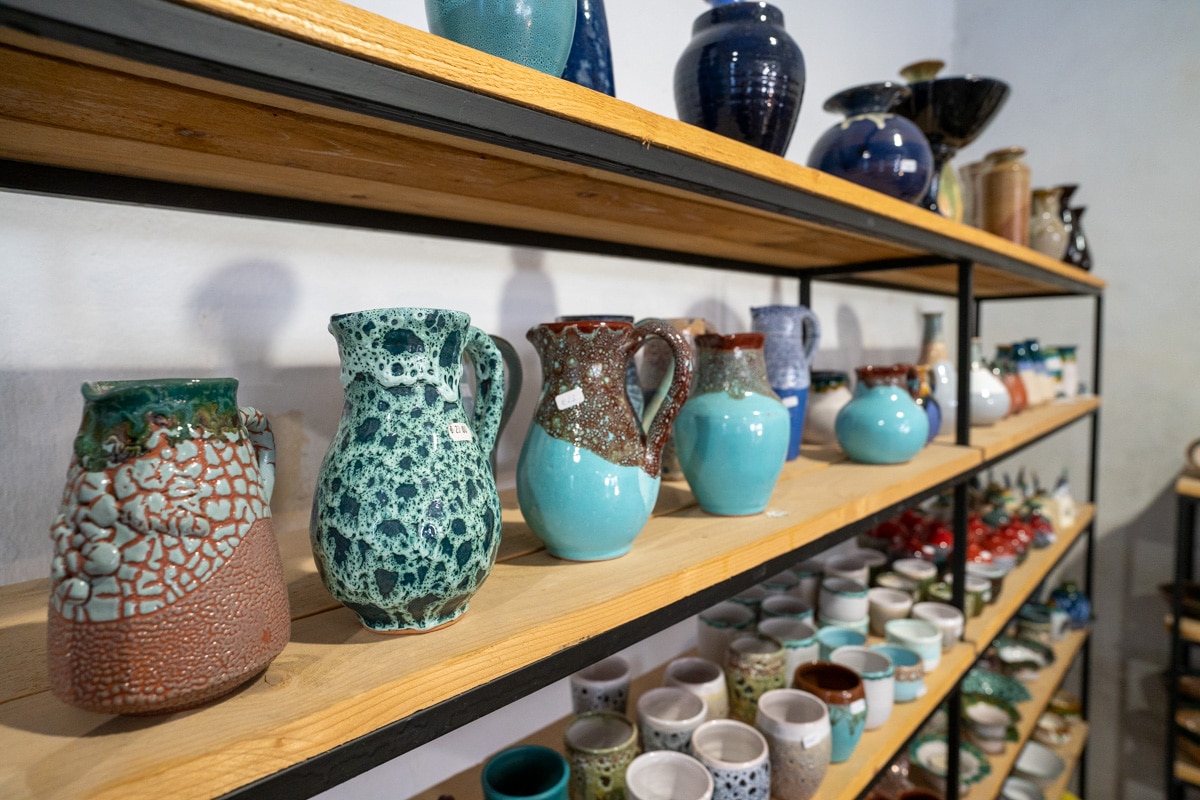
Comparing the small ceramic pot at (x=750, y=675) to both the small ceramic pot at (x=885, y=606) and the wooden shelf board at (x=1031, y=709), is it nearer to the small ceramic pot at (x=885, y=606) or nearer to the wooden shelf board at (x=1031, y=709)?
the small ceramic pot at (x=885, y=606)

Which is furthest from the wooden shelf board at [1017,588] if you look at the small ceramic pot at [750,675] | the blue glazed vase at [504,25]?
the blue glazed vase at [504,25]

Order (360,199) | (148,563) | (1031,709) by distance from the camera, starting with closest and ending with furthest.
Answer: (148,563) < (360,199) < (1031,709)

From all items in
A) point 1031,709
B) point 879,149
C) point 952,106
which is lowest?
point 1031,709

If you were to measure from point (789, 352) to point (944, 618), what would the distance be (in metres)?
0.66

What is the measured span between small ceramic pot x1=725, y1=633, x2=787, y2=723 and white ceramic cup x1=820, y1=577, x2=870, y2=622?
0.26 meters

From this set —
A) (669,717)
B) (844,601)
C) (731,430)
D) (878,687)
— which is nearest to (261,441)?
(731,430)

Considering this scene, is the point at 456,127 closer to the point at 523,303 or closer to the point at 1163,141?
the point at 523,303

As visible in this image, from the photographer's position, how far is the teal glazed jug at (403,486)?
43 cm

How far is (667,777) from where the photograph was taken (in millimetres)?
787

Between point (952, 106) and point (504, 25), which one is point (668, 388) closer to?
point (504, 25)

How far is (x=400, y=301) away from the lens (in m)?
0.81

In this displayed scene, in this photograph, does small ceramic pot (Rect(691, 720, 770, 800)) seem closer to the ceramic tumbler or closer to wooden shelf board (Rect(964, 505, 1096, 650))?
the ceramic tumbler

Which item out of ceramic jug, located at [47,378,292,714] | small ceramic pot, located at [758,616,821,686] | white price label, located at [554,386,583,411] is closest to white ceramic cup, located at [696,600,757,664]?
small ceramic pot, located at [758,616,821,686]

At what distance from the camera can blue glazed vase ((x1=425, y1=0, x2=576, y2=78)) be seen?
1.59 ft
